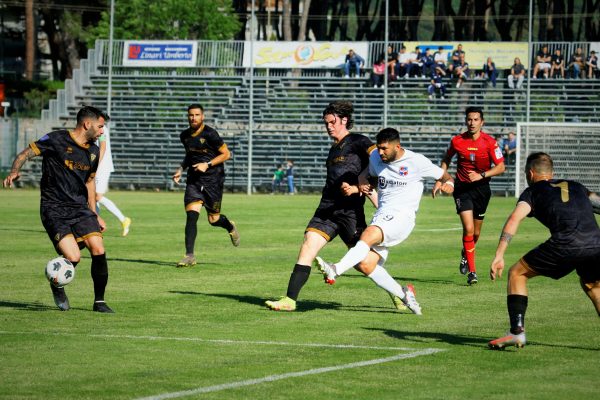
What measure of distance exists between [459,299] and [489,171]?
3.28 m

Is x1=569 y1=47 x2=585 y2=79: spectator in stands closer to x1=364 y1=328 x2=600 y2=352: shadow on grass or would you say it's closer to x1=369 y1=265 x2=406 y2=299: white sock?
x1=369 y1=265 x2=406 y2=299: white sock

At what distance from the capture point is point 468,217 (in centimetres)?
1570

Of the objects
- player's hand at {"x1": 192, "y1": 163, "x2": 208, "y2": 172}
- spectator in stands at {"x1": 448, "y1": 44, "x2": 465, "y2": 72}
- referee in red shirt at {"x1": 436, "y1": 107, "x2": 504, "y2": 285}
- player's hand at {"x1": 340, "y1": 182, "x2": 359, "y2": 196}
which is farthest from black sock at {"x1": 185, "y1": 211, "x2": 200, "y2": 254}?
spectator in stands at {"x1": 448, "y1": 44, "x2": 465, "y2": 72}

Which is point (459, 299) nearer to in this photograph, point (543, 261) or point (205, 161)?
point (543, 261)

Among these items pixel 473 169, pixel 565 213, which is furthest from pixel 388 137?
pixel 473 169

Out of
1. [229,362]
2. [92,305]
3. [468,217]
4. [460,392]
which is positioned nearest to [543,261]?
[460,392]

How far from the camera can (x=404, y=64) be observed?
160ft

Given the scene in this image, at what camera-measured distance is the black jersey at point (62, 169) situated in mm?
11547

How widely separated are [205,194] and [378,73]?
31827 millimetres

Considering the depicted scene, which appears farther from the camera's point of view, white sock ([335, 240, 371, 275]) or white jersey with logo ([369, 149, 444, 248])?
white jersey with logo ([369, 149, 444, 248])

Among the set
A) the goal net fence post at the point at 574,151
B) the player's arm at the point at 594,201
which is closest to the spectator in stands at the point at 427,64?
the goal net fence post at the point at 574,151

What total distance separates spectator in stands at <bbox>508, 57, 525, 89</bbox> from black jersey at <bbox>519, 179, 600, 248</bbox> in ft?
127

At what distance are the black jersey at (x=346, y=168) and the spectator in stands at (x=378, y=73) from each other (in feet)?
117

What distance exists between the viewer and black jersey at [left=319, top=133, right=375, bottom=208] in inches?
476
